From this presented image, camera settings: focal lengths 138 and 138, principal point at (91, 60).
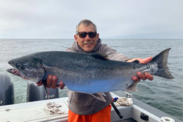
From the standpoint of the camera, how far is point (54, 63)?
2.21 m

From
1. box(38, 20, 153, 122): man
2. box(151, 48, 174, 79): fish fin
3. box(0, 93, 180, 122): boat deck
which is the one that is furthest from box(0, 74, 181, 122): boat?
box(151, 48, 174, 79): fish fin

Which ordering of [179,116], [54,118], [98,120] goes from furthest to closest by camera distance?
[179,116] < [54,118] < [98,120]

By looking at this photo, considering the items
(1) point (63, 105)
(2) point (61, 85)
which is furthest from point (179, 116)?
(2) point (61, 85)

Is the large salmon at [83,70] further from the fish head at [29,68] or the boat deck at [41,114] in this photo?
the boat deck at [41,114]

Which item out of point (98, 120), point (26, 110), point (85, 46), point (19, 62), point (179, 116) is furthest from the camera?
point (179, 116)

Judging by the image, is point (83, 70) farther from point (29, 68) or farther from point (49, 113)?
point (49, 113)

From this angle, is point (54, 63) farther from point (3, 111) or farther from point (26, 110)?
point (3, 111)

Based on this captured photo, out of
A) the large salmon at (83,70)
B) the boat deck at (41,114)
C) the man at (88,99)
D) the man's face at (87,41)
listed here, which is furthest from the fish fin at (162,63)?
the boat deck at (41,114)

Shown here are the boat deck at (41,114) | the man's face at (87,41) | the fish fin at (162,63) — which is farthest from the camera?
the boat deck at (41,114)

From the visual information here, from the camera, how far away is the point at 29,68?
85.7 inches

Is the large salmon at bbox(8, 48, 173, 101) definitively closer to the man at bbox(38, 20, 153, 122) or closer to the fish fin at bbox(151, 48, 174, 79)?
the fish fin at bbox(151, 48, 174, 79)

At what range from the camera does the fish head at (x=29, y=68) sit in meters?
2.16

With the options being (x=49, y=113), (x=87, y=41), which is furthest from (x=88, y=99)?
(x=49, y=113)

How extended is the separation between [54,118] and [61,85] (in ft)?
6.24
